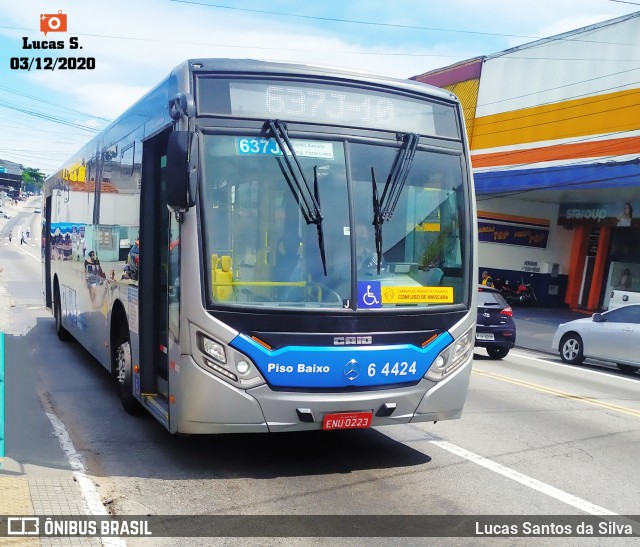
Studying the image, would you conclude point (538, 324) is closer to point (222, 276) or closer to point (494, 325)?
point (494, 325)

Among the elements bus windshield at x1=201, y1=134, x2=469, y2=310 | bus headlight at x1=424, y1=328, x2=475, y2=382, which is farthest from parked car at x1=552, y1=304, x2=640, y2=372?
bus windshield at x1=201, y1=134, x2=469, y2=310

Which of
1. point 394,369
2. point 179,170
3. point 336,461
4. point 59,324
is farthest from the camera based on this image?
point 59,324

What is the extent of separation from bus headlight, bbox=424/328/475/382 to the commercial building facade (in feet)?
57.8

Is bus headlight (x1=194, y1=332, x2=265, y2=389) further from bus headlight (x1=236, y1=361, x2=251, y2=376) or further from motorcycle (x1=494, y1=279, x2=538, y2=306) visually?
motorcycle (x1=494, y1=279, x2=538, y2=306)

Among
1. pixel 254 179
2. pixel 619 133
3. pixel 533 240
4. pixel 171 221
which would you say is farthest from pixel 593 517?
pixel 533 240

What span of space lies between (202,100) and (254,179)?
78cm

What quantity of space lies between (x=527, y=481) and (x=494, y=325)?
8.95 metres

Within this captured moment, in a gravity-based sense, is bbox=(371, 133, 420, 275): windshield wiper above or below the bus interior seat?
above

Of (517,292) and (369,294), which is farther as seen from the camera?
(517,292)

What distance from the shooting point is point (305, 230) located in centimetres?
596

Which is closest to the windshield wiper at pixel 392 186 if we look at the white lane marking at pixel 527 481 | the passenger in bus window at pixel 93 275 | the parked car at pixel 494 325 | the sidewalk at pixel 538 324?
the white lane marking at pixel 527 481

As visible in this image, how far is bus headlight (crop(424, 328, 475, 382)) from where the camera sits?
6387 mm

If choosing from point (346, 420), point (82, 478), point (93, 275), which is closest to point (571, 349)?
point (93, 275)

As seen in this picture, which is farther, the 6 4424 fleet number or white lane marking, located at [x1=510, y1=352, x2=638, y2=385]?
white lane marking, located at [x1=510, y1=352, x2=638, y2=385]
